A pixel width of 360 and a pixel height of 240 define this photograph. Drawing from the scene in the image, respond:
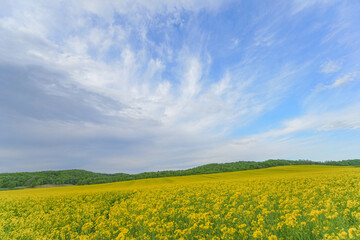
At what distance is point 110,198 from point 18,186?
63657 millimetres

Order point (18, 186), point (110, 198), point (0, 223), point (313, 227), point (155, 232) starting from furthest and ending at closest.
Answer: point (18, 186)
point (110, 198)
point (0, 223)
point (155, 232)
point (313, 227)

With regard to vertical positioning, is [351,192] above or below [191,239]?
above

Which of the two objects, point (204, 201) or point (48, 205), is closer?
point (204, 201)

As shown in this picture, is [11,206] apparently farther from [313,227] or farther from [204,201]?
[313,227]

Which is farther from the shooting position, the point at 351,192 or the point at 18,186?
the point at 18,186

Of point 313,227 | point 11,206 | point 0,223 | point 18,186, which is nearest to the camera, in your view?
point 313,227

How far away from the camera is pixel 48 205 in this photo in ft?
50.3

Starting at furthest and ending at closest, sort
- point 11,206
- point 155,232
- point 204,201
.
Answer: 1. point 11,206
2. point 204,201
3. point 155,232

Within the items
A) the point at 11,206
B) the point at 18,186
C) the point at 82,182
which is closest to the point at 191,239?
the point at 11,206

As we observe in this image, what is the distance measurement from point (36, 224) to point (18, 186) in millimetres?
69112

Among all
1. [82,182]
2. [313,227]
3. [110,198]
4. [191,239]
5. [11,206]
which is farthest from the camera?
[82,182]

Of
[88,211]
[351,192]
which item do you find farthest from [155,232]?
[351,192]

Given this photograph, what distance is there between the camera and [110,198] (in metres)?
17.6

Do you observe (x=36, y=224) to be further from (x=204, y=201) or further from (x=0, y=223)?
(x=204, y=201)
